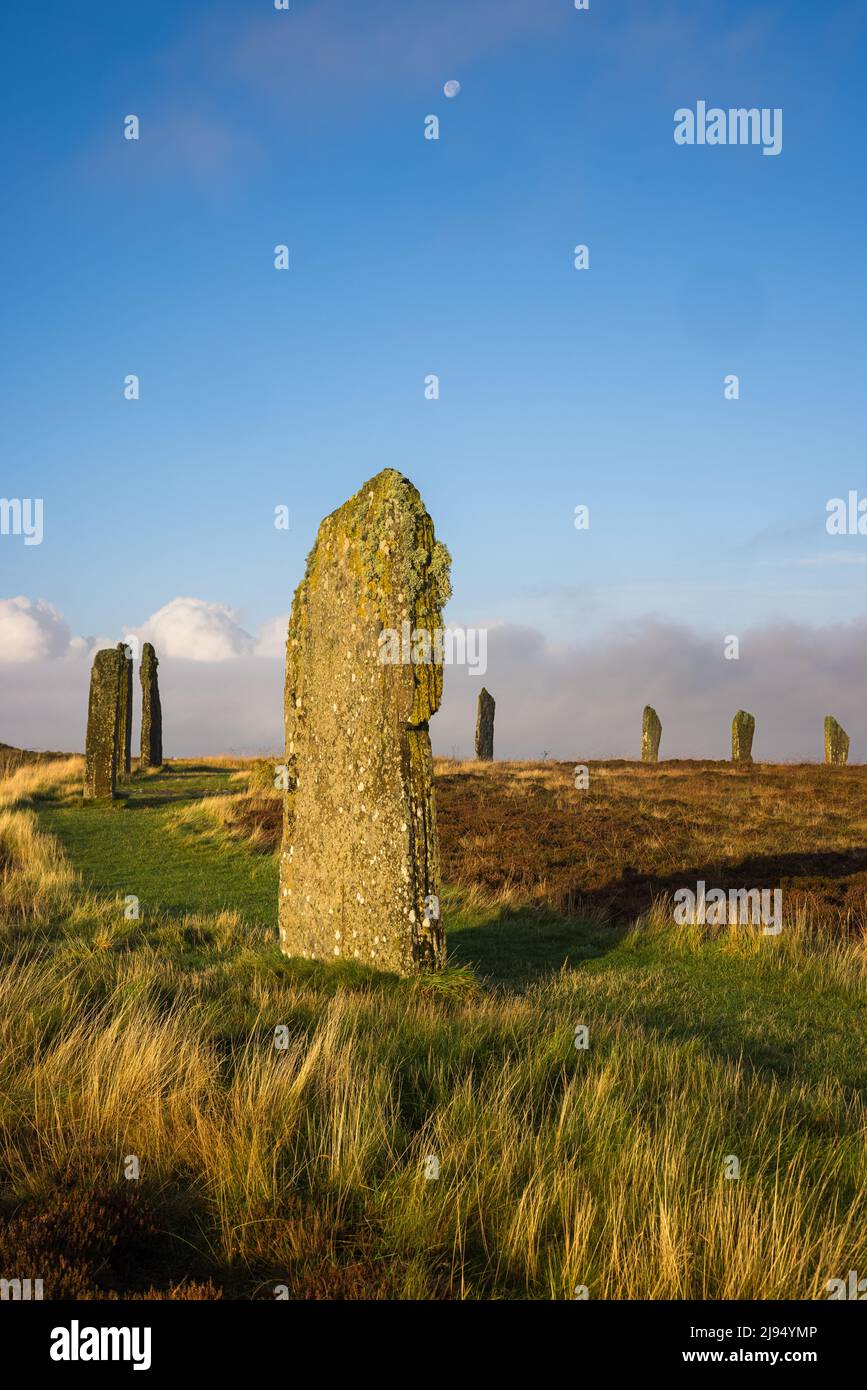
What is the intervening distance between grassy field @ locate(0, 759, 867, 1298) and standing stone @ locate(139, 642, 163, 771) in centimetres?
2473

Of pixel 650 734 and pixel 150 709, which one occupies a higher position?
pixel 150 709

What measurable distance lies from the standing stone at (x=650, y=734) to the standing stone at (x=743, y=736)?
357cm

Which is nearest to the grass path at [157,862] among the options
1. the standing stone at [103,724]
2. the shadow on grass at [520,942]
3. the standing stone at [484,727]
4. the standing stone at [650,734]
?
the standing stone at [103,724]

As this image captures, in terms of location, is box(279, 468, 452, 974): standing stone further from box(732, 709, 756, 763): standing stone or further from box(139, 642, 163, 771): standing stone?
box(732, 709, 756, 763): standing stone

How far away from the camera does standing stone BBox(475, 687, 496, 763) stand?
150 feet

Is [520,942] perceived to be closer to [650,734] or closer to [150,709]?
[150,709]

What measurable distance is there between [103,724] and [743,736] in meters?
27.2

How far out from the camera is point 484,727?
46.0m

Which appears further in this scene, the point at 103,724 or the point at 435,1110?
the point at 103,724

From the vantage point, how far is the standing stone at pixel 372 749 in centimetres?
877

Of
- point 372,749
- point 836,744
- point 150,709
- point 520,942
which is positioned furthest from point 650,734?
point 372,749

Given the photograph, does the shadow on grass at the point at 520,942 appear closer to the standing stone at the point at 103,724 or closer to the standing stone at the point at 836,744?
the standing stone at the point at 103,724
